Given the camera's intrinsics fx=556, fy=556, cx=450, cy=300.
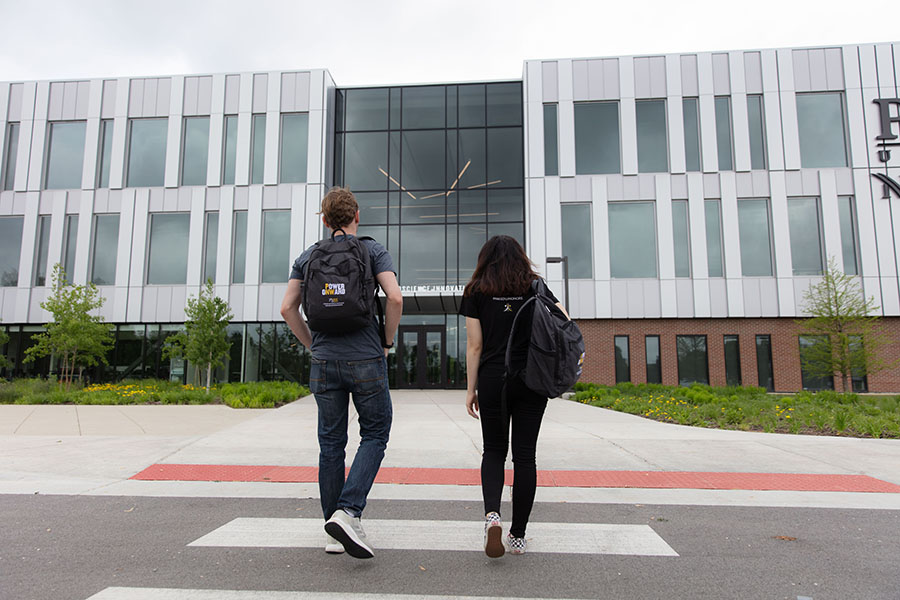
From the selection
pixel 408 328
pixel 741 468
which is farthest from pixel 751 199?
pixel 741 468

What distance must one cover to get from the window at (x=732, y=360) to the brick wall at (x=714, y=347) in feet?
0.52

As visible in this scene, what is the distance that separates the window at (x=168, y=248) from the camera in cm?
2120

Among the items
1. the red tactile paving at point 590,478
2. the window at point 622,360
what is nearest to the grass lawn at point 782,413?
the red tactile paving at point 590,478

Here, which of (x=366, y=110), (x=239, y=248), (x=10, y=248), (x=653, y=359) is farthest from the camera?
(x=366, y=110)

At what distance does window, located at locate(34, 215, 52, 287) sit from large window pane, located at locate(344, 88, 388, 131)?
12240 mm

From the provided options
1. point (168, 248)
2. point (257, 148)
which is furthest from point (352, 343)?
point (168, 248)

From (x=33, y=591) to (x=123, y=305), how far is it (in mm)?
21020

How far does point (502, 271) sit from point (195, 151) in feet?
72.6

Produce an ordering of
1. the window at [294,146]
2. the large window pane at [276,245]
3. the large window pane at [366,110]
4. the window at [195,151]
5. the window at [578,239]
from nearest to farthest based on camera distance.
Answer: the window at [578,239] < the large window pane at [276,245] < the window at [294,146] < the window at [195,151] < the large window pane at [366,110]

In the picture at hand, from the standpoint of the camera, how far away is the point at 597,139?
21.3 meters

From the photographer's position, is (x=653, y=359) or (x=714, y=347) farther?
(x=653, y=359)

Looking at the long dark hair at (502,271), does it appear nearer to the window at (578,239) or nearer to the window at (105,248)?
the window at (578,239)

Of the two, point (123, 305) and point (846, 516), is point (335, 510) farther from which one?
point (123, 305)

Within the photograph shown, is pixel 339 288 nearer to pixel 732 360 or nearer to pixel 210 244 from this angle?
pixel 732 360
